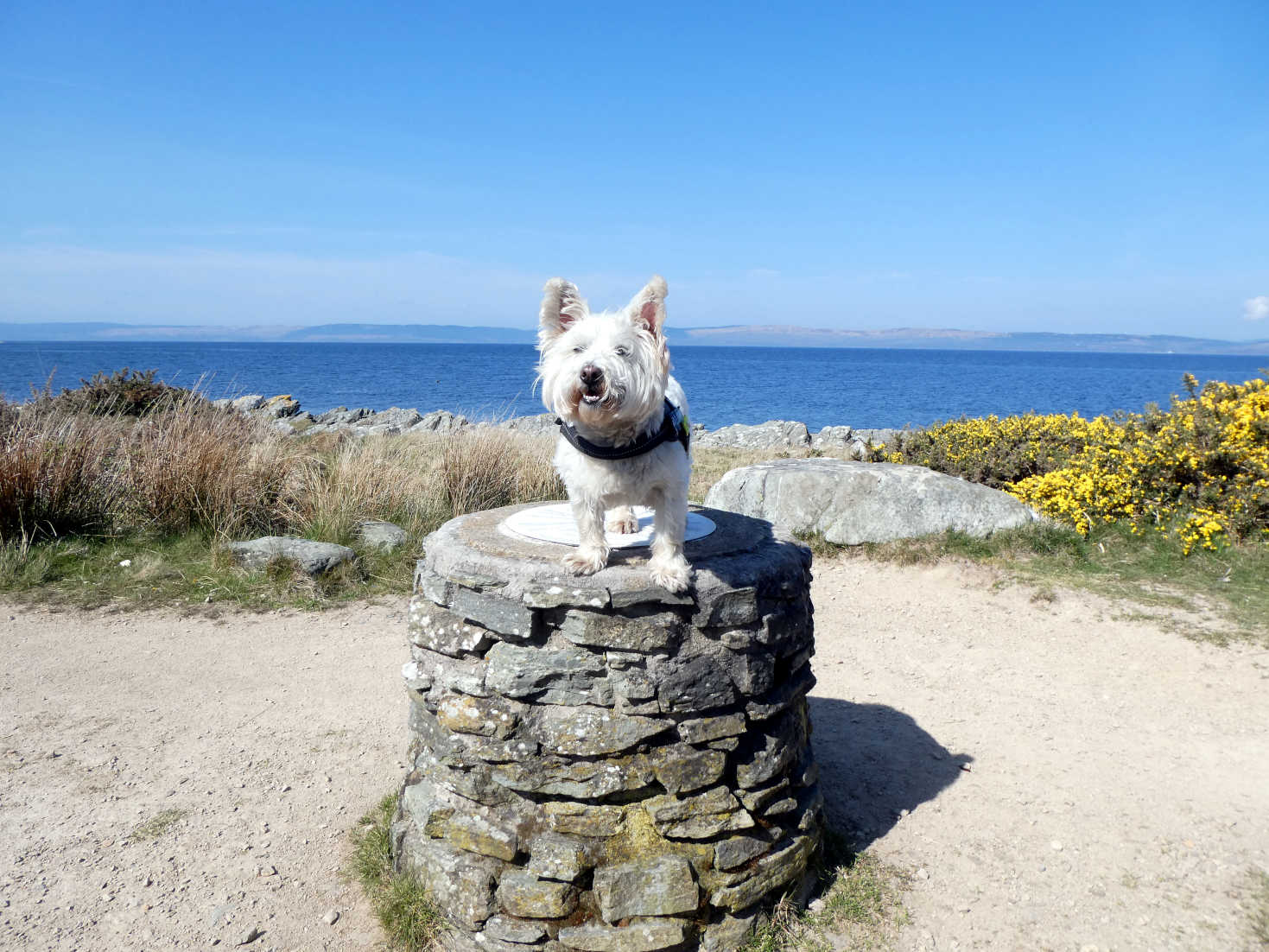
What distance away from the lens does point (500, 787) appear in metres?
3.63

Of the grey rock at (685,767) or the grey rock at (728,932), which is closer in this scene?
the grey rock at (685,767)

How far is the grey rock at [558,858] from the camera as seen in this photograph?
11.4 ft

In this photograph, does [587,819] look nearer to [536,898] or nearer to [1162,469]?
[536,898]

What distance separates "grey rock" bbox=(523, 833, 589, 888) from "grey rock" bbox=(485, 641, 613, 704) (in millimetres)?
620

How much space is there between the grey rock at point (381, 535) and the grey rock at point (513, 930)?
6.14 m

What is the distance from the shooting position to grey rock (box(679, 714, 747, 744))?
3.53m

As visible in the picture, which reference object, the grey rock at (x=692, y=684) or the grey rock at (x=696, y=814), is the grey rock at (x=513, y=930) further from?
the grey rock at (x=692, y=684)

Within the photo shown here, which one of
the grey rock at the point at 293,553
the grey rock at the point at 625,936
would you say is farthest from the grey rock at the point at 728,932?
the grey rock at the point at 293,553

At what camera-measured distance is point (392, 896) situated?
13.0 ft

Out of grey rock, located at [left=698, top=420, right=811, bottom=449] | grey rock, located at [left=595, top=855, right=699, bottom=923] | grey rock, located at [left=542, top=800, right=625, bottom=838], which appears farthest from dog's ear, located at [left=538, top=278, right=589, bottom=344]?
grey rock, located at [left=698, top=420, right=811, bottom=449]

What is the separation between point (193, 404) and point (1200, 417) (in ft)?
44.7

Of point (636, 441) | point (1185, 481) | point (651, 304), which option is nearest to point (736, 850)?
point (636, 441)

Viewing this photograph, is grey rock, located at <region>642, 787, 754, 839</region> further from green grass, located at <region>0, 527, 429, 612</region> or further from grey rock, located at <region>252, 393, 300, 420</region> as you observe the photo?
grey rock, located at <region>252, 393, 300, 420</region>

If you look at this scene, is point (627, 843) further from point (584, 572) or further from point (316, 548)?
point (316, 548)
